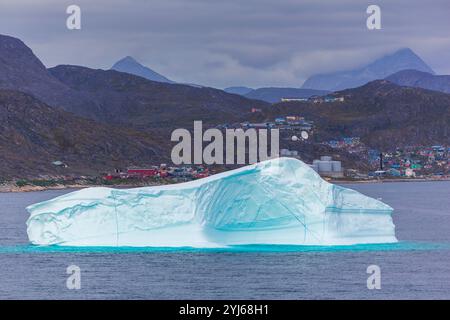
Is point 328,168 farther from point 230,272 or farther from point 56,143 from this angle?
point 230,272

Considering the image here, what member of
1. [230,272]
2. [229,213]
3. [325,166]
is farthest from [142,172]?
[230,272]

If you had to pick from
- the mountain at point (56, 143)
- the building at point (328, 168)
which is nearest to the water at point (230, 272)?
the mountain at point (56, 143)

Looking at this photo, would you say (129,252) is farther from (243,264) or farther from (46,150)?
(46,150)

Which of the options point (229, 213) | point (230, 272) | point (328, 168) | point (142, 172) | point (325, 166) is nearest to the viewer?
point (230, 272)

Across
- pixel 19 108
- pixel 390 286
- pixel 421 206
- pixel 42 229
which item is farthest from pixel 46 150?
pixel 390 286

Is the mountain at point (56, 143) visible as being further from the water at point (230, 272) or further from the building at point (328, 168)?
the water at point (230, 272)
